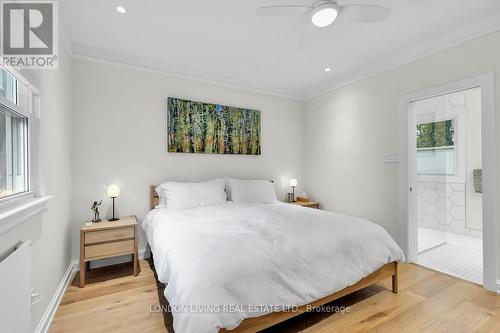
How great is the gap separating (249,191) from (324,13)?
2274 mm

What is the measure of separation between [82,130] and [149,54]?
4.02 ft

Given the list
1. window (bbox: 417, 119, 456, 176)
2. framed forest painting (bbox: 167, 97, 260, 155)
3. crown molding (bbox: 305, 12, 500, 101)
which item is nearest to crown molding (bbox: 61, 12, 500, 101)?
crown molding (bbox: 305, 12, 500, 101)

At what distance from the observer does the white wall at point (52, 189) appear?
1.58 metres

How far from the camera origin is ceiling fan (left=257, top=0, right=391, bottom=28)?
179 centimetres

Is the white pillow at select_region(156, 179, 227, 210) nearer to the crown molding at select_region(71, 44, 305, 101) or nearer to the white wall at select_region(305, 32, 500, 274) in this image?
the crown molding at select_region(71, 44, 305, 101)

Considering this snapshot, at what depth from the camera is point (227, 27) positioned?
2.38m

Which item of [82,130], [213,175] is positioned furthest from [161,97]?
[213,175]

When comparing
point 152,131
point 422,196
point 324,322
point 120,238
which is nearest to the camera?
point 324,322

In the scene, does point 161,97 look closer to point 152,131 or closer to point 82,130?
point 152,131

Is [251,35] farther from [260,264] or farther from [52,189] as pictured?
[52,189]

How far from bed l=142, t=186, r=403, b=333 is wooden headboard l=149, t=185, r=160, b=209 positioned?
0.73 m

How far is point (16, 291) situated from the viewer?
1.18m

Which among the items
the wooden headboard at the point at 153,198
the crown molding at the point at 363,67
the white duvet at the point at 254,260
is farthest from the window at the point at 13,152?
the wooden headboard at the point at 153,198

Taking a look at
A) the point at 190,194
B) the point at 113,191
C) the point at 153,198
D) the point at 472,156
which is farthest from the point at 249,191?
the point at 472,156
